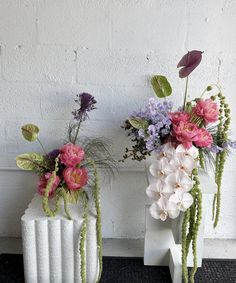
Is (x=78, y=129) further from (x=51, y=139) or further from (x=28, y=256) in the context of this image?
(x=28, y=256)

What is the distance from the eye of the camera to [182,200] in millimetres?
1100

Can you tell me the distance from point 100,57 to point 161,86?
28 centimetres

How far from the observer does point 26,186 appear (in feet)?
5.01

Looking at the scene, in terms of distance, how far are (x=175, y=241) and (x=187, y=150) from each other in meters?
0.45

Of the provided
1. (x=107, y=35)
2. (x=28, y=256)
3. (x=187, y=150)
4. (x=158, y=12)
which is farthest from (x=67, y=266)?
(x=158, y=12)

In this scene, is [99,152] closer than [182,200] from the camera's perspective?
No

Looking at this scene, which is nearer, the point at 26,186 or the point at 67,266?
the point at 67,266

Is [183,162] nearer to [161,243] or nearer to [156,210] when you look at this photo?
[156,210]

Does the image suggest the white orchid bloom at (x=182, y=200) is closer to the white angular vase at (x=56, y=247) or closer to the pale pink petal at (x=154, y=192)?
the pale pink petal at (x=154, y=192)

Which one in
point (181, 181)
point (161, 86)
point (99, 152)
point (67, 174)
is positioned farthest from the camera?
point (99, 152)

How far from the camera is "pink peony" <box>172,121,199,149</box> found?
3.61 ft

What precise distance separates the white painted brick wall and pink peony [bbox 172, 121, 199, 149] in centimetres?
30

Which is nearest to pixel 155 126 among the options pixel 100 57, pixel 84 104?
pixel 84 104

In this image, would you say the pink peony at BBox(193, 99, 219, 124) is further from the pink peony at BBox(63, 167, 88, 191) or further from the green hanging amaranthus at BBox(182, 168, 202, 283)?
the pink peony at BBox(63, 167, 88, 191)
